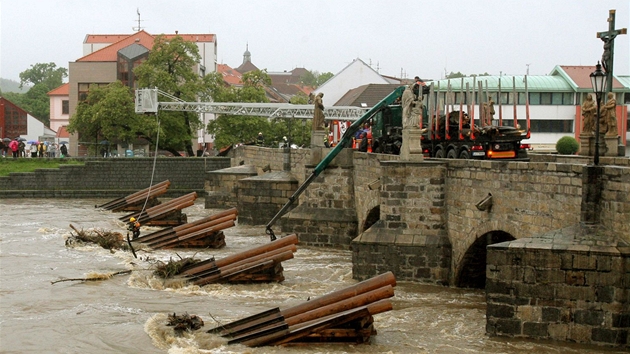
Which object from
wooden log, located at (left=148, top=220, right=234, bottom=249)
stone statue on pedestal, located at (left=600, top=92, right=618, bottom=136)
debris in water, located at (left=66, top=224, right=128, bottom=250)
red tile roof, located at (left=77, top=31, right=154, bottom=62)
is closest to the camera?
stone statue on pedestal, located at (left=600, top=92, right=618, bottom=136)

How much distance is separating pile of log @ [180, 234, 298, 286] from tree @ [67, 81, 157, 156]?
1407 inches

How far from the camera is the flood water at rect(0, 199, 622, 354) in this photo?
1683cm

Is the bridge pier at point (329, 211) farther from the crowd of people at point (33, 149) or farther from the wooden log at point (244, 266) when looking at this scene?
the crowd of people at point (33, 149)

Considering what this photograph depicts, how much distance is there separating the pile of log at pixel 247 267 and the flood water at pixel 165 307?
29cm

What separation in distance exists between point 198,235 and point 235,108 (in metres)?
23.8

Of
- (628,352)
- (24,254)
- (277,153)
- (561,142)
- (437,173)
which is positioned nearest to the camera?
(628,352)

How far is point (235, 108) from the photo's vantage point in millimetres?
53406

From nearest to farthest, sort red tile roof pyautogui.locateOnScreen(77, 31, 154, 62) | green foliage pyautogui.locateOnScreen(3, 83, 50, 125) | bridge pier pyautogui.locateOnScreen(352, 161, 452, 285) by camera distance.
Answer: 1. bridge pier pyautogui.locateOnScreen(352, 161, 452, 285)
2. red tile roof pyautogui.locateOnScreen(77, 31, 154, 62)
3. green foliage pyautogui.locateOnScreen(3, 83, 50, 125)

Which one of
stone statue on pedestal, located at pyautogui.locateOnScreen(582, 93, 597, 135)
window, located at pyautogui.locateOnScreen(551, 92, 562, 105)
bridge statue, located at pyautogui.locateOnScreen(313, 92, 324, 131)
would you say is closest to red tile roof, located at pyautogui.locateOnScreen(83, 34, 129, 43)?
window, located at pyautogui.locateOnScreen(551, 92, 562, 105)

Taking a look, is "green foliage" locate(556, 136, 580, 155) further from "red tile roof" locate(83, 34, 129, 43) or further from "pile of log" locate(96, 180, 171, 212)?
"red tile roof" locate(83, 34, 129, 43)

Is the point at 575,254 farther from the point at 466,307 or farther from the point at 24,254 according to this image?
the point at 24,254

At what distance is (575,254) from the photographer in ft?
52.0

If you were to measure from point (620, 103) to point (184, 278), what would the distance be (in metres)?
27.0

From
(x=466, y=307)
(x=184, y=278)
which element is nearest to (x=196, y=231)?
(x=184, y=278)
